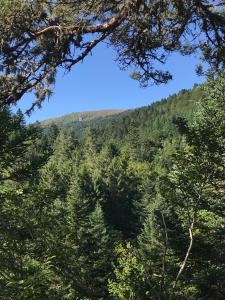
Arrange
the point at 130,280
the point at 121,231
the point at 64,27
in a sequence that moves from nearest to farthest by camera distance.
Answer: the point at 64,27 → the point at 121,231 → the point at 130,280

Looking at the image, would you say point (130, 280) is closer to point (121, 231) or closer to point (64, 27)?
point (121, 231)

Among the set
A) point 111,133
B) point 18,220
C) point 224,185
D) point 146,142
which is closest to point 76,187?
point 224,185

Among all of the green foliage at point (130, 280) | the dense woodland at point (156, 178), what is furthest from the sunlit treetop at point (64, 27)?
the green foliage at point (130, 280)

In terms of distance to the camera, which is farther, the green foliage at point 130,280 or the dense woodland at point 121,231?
the green foliage at point 130,280

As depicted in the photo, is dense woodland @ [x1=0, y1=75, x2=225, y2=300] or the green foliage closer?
dense woodland @ [x1=0, y1=75, x2=225, y2=300]

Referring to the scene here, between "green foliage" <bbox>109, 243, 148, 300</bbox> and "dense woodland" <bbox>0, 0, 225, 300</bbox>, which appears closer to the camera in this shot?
"dense woodland" <bbox>0, 0, 225, 300</bbox>

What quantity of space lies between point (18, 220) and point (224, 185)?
785cm

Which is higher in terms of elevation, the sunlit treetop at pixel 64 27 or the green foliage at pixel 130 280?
the sunlit treetop at pixel 64 27

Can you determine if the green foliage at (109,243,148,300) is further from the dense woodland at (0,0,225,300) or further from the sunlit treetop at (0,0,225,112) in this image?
the sunlit treetop at (0,0,225,112)

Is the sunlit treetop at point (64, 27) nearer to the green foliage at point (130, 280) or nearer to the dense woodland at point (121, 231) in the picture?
the dense woodland at point (121, 231)

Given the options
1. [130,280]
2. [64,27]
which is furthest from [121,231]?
[64,27]

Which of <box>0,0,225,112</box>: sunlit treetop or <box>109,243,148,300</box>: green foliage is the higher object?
<box>0,0,225,112</box>: sunlit treetop

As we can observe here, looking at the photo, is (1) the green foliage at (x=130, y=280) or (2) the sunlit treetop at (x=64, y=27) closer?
(2) the sunlit treetop at (x=64, y=27)

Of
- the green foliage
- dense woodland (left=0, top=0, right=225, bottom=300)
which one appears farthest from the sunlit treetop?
the green foliage
